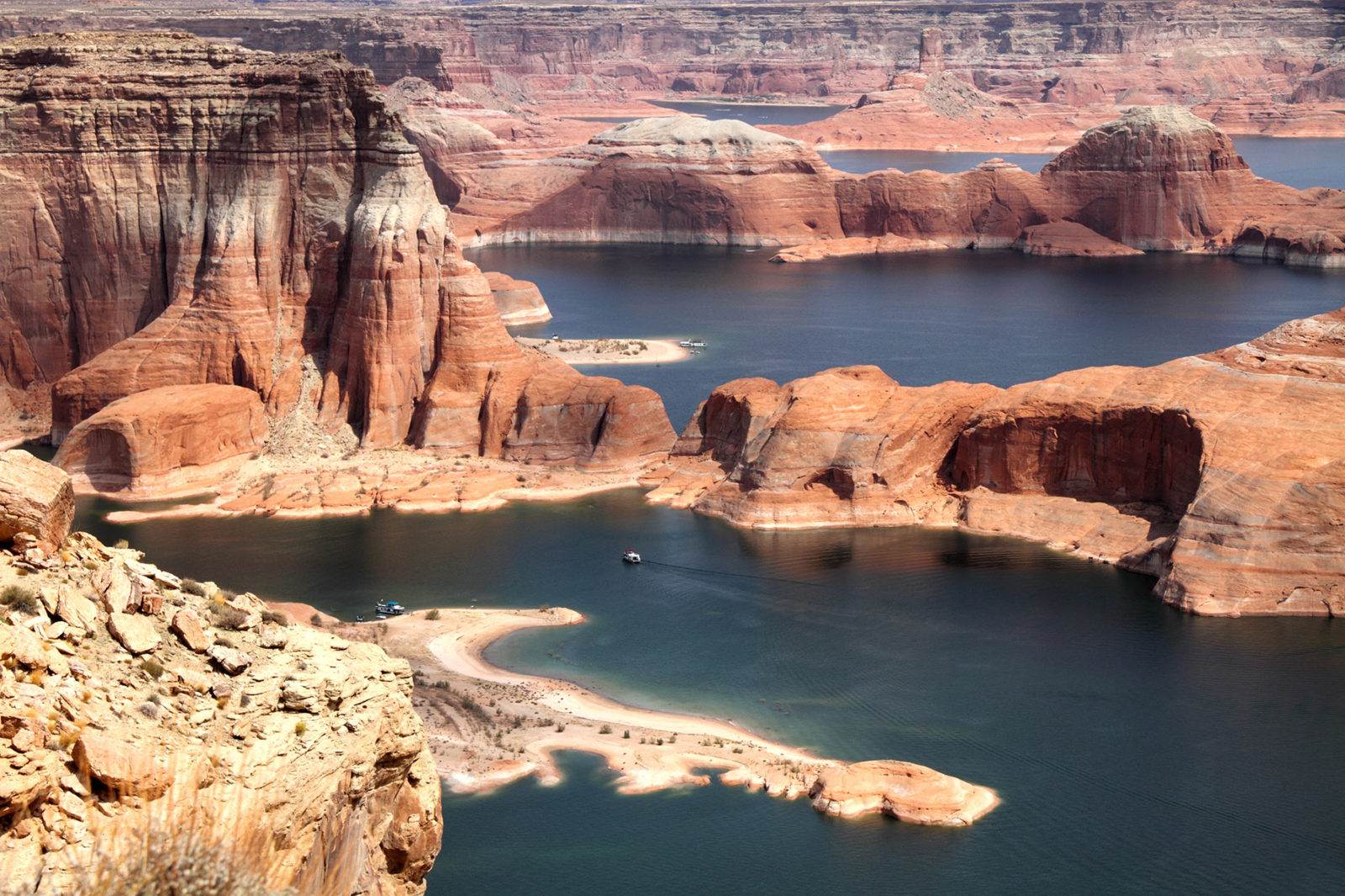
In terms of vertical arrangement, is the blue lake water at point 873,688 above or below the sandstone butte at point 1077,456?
below

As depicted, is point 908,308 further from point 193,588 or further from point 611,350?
point 193,588

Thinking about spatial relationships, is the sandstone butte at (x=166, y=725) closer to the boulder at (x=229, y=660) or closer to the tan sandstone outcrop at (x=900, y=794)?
the boulder at (x=229, y=660)

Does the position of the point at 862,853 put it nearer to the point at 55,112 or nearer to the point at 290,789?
the point at 290,789

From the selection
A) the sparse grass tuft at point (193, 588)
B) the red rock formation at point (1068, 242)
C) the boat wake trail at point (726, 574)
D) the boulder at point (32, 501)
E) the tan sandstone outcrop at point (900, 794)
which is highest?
the boulder at point (32, 501)

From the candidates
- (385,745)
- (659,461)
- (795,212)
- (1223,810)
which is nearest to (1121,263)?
(795,212)

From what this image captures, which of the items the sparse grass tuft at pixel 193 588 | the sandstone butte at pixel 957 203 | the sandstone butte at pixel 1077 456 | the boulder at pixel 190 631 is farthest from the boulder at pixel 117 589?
the sandstone butte at pixel 957 203

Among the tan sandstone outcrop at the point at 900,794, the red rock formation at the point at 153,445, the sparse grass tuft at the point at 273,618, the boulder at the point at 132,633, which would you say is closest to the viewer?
the boulder at the point at 132,633

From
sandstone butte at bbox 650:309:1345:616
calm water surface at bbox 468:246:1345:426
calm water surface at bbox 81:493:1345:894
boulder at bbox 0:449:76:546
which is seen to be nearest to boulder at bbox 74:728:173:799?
boulder at bbox 0:449:76:546
